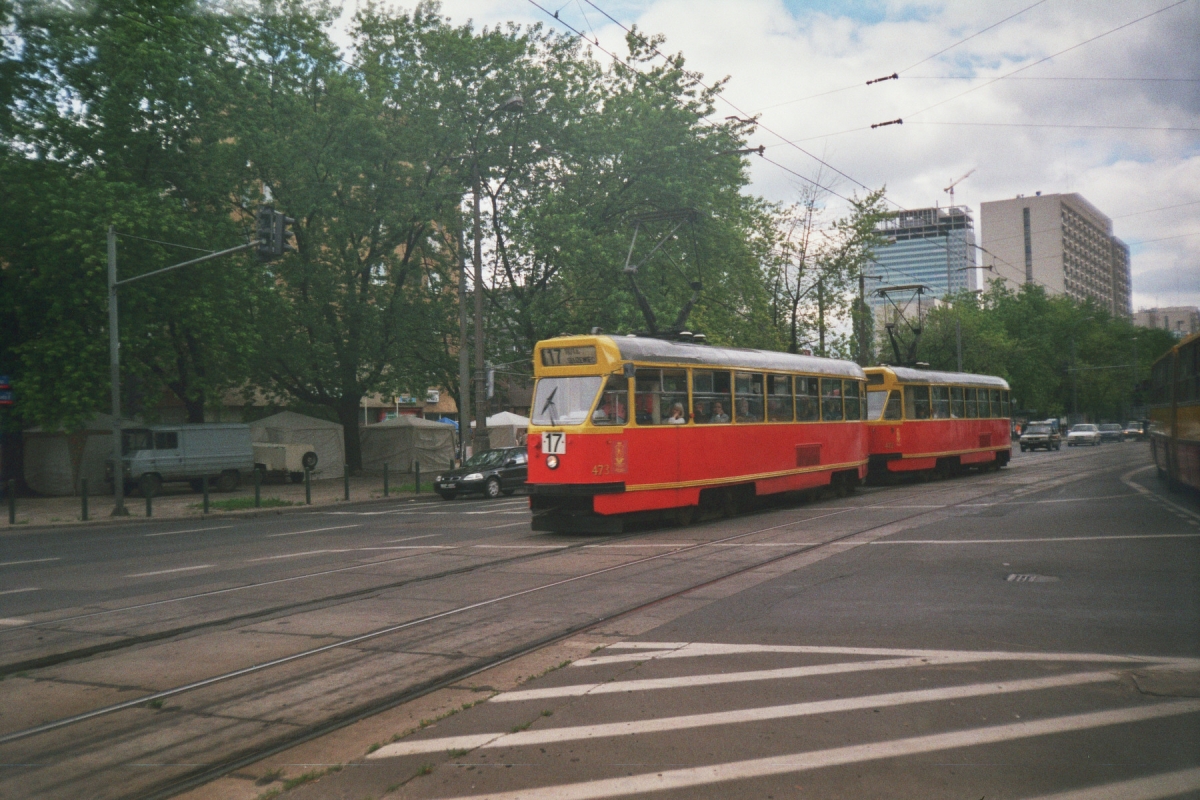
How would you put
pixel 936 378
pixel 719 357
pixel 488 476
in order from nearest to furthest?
pixel 719 357
pixel 488 476
pixel 936 378

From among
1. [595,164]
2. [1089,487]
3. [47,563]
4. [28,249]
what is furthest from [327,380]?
[1089,487]

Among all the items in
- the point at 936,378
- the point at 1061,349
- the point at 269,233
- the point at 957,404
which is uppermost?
the point at 1061,349

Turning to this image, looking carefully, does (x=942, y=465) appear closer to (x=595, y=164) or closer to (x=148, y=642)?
(x=595, y=164)

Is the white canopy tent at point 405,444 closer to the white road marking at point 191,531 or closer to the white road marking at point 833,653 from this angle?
the white road marking at point 191,531

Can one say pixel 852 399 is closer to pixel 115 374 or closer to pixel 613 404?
pixel 613 404

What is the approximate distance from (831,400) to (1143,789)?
58.6ft

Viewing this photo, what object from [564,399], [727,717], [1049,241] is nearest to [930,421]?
[564,399]

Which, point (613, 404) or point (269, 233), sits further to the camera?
point (269, 233)

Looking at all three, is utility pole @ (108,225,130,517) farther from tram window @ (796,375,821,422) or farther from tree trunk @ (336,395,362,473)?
tram window @ (796,375,821,422)

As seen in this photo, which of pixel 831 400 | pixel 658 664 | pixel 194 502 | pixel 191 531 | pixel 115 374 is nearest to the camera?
pixel 658 664

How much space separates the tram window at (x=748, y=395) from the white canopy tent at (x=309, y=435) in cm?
2098

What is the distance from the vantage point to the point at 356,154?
31.8m

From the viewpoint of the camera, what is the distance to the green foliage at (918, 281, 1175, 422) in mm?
76875

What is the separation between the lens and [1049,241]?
123 m
